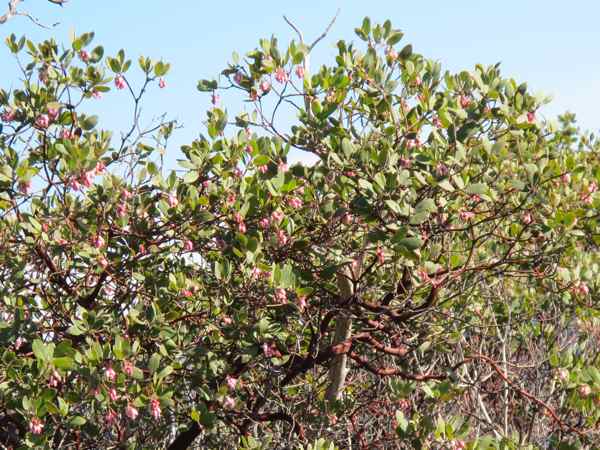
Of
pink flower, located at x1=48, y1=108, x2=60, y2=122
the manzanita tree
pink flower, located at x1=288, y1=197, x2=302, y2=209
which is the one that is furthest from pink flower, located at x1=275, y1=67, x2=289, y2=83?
pink flower, located at x1=48, y1=108, x2=60, y2=122

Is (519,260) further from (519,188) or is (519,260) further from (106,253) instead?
(106,253)

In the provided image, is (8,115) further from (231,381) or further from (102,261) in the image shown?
(231,381)

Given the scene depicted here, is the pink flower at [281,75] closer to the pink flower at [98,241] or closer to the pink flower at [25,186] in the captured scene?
the pink flower at [98,241]

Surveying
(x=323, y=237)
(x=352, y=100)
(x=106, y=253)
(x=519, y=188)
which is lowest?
(x=106, y=253)

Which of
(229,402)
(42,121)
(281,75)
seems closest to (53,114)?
(42,121)

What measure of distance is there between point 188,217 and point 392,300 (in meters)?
1.63

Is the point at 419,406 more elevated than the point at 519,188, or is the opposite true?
the point at 519,188

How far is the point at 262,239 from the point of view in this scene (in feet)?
14.5

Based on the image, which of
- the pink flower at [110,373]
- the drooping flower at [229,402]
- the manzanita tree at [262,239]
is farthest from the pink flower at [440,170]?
the pink flower at [110,373]

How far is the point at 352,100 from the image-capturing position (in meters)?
5.04

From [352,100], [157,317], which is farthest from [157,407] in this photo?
[352,100]

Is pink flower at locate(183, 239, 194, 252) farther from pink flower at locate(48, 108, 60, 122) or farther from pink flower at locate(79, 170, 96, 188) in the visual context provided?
pink flower at locate(48, 108, 60, 122)

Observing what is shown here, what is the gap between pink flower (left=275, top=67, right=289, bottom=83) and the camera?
4.86 metres

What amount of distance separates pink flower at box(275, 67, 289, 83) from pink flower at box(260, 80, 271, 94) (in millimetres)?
93
